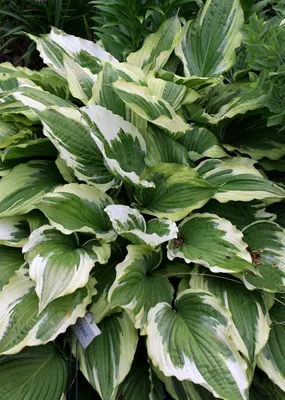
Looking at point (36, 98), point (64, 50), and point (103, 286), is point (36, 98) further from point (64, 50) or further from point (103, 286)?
point (103, 286)

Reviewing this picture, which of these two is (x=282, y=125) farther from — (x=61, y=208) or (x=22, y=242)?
(x=22, y=242)

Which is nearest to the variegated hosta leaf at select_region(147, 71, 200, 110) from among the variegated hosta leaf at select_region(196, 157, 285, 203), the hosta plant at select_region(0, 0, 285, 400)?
the hosta plant at select_region(0, 0, 285, 400)

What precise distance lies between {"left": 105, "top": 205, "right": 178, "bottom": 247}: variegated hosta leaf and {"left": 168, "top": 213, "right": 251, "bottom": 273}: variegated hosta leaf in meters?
0.05

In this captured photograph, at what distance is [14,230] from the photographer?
1239mm

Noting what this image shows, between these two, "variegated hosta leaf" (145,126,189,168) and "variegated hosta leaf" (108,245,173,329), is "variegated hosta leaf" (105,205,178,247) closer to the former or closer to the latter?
"variegated hosta leaf" (108,245,173,329)

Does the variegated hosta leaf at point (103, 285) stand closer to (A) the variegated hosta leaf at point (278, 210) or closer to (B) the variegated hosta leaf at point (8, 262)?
(B) the variegated hosta leaf at point (8, 262)

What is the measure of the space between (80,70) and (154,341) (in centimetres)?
84

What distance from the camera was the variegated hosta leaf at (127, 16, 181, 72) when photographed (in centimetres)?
151

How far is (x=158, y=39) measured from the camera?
1.57 m

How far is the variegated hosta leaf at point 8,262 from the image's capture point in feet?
3.83

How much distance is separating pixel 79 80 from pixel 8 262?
588 mm

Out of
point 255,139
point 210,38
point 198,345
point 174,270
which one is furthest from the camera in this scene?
point 210,38

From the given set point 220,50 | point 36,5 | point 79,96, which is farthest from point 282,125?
point 36,5

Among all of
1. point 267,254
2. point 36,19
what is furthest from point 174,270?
point 36,19
